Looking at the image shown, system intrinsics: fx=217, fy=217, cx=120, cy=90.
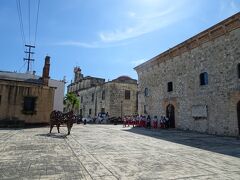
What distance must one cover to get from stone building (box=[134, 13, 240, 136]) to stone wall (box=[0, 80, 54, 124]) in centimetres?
1067

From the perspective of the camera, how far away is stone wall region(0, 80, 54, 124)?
18.5m

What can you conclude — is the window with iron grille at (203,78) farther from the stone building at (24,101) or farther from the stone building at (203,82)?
the stone building at (24,101)

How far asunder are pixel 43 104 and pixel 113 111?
18.7 meters

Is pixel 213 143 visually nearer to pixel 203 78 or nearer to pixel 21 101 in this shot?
pixel 203 78

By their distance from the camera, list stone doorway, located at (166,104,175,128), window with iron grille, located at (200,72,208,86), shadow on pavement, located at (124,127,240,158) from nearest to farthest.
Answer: shadow on pavement, located at (124,127,240,158)
window with iron grille, located at (200,72,208,86)
stone doorway, located at (166,104,175,128)

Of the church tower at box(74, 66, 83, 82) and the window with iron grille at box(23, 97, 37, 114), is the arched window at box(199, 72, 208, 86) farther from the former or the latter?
the church tower at box(74, 66, 83, 82)

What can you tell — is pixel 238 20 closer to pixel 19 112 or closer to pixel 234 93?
pixel 234 93

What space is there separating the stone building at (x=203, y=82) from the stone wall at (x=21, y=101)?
10671mm

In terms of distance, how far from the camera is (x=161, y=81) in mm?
21656

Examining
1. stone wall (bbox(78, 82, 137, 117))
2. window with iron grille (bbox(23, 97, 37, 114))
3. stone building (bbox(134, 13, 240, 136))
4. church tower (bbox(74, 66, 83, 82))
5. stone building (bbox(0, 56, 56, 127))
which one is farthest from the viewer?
church tower (bbox(74, 66, 83, 82))

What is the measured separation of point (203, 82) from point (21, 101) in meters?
15.2

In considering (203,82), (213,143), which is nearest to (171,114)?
(203,82)

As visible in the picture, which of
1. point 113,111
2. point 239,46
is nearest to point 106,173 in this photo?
point 239,46

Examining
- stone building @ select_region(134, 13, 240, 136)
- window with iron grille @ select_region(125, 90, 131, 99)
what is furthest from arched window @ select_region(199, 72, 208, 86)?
window with iron grille @ select_region(125, 90, 131, 99)
